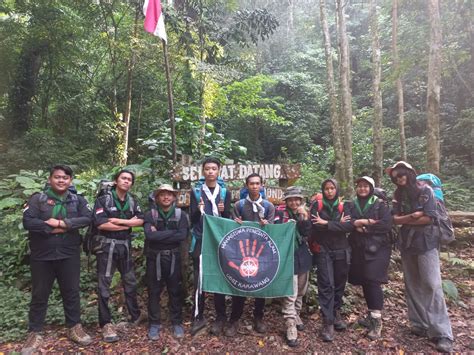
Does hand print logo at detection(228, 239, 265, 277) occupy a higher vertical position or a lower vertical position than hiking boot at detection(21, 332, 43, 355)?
higher

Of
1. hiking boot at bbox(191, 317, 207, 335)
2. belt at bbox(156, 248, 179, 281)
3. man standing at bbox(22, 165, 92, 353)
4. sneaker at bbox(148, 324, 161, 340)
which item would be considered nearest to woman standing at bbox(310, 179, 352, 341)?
hiking boot at bbox(191, 317, 207, 335)

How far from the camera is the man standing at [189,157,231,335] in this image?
14.9ft

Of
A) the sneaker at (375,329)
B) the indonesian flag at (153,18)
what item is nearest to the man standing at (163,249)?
the sneaker at (375,329)

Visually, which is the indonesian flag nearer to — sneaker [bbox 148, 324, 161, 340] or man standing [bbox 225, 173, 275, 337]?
man standing [bbox 225, 173, 275, 337]

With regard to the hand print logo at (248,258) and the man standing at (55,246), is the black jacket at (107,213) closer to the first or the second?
the man standing at (55,246)

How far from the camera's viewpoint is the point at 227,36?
484 inches

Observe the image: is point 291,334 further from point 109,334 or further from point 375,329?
point 109,334

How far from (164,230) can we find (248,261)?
120 centimetres

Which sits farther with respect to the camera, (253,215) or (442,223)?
(253,215)

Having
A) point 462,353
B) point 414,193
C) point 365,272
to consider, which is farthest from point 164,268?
point 462,353

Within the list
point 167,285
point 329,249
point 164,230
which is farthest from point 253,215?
point 167,285

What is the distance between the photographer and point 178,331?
4.44m

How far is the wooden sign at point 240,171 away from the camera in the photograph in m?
5.36

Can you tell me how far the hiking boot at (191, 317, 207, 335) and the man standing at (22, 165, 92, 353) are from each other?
1297 mm
